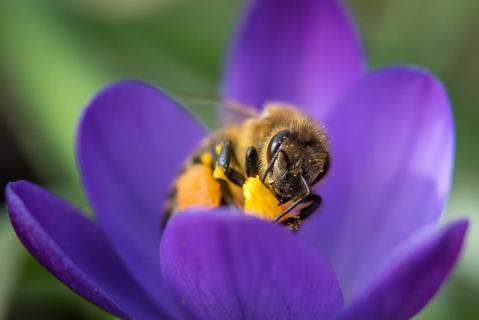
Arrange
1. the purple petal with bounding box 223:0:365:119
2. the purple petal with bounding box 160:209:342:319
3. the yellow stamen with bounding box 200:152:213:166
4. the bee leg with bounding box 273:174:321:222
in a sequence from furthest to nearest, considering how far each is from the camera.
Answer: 1. the purple petal with bounding box 223:0:365:119
2. the yellow stamen with bounding box 200:152:213:166
3. the bee leg with bounding box 273:174:321:222
4. the purple petal with bounding box 160:209:342:319

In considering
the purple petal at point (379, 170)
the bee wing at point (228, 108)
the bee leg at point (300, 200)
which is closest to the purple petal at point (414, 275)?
the bee leg at point (300, 200)

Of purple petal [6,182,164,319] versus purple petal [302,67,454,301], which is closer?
purple petal [6,182,164,319]

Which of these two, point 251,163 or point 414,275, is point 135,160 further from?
point 414,275

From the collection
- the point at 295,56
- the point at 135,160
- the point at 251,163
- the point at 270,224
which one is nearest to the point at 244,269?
the point at 270,224

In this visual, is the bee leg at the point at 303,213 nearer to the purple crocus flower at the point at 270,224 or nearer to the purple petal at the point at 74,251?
the purple crocus flower at the point at 270,224

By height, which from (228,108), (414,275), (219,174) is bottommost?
(414,275)

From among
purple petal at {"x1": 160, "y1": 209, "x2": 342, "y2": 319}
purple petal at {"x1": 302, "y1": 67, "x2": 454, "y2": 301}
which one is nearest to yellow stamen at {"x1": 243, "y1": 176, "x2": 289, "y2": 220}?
purple petal at {"x1": 160, "y1": 209, "x2": 342, "y2": 319}

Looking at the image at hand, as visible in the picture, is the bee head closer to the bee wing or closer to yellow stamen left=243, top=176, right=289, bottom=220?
yellow stamen left=243, top=176, right=289, bottom=220
